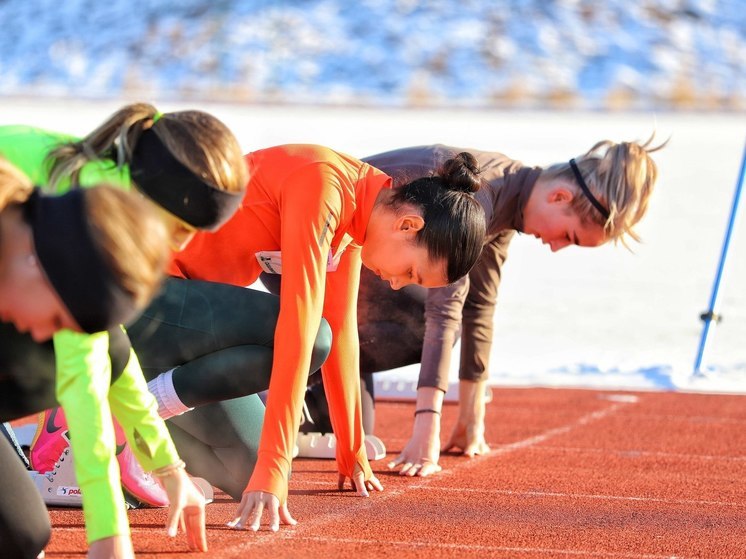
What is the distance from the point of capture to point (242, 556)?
306 centimetres

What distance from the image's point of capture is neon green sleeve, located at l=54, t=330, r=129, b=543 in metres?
2.66

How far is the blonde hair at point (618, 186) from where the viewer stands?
4379mm

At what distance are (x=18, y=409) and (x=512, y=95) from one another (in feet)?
93.6

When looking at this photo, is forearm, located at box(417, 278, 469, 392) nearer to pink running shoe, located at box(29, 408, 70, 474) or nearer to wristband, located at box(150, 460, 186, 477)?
pink running shoe, located at box(29, 408, 70, 474)

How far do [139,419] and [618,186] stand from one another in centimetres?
211

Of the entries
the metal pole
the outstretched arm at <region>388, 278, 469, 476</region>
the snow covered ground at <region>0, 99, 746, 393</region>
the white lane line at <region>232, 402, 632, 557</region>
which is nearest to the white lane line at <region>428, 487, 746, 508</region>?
the white lane line at <region>232, 402, 632, 557</region>

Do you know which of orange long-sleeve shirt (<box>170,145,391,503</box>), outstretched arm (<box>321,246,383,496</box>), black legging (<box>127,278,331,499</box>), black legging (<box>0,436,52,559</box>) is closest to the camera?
black legging (<box>0,436,52,559</box>)

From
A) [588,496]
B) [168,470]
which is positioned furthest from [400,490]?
[168,470]

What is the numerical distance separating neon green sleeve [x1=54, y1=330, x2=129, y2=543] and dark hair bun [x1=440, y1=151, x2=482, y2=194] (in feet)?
4.69

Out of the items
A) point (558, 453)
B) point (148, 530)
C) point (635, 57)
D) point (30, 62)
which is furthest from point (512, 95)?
point (148, 530)

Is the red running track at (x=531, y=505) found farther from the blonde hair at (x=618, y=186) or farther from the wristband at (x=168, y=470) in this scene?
the blonde hair at (x=618, y=186)

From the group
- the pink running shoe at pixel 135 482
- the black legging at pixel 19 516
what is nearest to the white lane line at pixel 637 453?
the pink running shoe at pixel 135 482

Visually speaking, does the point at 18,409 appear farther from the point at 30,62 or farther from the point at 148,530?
the point at 30,62

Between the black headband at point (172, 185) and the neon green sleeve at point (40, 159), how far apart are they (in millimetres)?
47
